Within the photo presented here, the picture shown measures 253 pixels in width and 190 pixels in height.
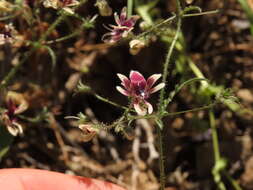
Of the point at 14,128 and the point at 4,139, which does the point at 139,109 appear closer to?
the point at 14,128

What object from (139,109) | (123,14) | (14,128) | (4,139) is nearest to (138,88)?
(139,109)

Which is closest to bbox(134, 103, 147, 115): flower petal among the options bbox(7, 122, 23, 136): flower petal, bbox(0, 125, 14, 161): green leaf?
bbox(7, 122, 23, 136): flower petal

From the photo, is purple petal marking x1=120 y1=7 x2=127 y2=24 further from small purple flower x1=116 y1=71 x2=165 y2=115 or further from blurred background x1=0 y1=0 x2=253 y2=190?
blurred background x1=0 y1=0 x2=253 y2=190

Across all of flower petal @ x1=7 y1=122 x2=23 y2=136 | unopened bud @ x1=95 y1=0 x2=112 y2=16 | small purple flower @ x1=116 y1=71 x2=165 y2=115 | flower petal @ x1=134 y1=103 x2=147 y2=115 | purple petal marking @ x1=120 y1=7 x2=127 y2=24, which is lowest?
flower petal @ x1=7 y1=122 x2=23 y2=136

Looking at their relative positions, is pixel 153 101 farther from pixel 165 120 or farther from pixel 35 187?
pixel 35 187

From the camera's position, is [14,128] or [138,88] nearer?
[138,88]

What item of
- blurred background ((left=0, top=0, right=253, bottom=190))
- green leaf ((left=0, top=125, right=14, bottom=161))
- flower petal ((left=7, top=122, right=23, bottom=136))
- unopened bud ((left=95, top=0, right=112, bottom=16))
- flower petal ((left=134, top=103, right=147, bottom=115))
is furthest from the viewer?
blurred background ((left=0, top=0, right=253, bottom=190))

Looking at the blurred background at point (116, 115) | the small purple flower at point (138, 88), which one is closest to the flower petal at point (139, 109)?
the small purple flower at point (138, 88)

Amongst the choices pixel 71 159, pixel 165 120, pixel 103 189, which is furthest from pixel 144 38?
pixel 71 159

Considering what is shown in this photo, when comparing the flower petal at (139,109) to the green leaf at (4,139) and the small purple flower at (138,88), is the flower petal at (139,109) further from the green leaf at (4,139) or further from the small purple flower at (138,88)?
the green leaf at (4,139)

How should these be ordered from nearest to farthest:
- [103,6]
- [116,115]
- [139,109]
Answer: [139,109]
[103,6]
[116,115]

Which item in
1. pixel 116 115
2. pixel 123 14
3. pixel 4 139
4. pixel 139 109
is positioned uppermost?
pixel 123 14
